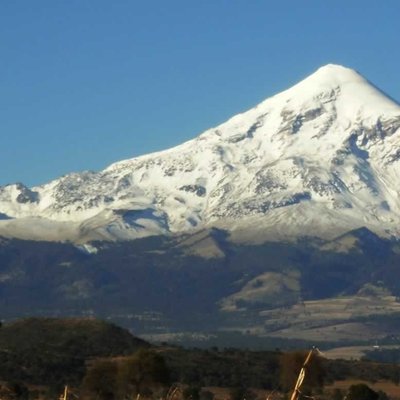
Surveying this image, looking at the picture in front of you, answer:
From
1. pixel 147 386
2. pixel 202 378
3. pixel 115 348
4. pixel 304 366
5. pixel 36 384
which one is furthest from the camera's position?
pixel 115 348

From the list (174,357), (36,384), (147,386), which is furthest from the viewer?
(174,357)

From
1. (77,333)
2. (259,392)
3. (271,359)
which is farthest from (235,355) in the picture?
(259,392)

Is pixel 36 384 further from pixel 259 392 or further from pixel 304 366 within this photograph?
pixel 304 366

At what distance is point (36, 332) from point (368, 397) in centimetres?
8062

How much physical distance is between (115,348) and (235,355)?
51.1 feet

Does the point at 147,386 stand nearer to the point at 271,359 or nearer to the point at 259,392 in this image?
the point at 259,392

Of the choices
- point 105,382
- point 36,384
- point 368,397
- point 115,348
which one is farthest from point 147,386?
point 115,348

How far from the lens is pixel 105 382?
10888 centimetres

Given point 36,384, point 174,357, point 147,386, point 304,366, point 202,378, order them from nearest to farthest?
point 304,366
point 147,386
point 36,384
point 202,378
point 174,357

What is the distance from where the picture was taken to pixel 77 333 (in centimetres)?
17800

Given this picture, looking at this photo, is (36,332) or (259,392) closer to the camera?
(259,392)

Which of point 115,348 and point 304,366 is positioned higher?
point 115,348

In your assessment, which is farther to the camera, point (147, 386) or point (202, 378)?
point (202, 378)

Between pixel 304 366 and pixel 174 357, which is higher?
pixel 174 357
